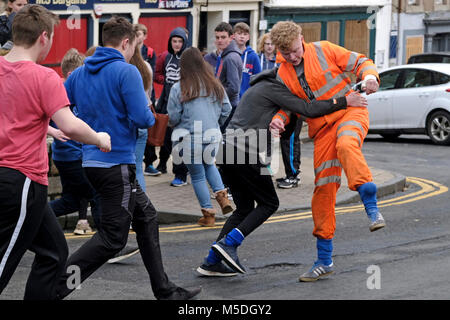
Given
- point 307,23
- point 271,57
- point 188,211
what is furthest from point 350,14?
point 188,211

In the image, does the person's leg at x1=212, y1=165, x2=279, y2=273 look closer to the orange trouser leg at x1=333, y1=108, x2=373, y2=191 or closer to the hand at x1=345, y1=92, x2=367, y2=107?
the orange trouser leg at x1=333, y1=108, x2=373, y2=191

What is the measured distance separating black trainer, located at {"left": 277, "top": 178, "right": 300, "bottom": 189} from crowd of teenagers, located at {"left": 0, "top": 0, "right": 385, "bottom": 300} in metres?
3.00

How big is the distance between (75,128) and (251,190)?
2698 mm

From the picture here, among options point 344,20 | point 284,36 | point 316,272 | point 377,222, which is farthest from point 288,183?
point 344,20

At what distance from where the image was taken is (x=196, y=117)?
32.4 feet

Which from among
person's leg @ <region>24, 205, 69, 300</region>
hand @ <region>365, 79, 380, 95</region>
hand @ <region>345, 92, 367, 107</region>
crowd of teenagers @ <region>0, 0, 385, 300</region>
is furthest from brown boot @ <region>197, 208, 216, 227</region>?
person's leg @ <region>24, 205, 69, 300</region>

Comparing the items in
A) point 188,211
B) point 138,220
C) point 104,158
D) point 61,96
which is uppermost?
point 61,96

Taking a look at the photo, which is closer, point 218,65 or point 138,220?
point 138,220

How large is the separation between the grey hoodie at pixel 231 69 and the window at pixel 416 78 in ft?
24.3

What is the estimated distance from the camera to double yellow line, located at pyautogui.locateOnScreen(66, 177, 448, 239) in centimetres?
1016
